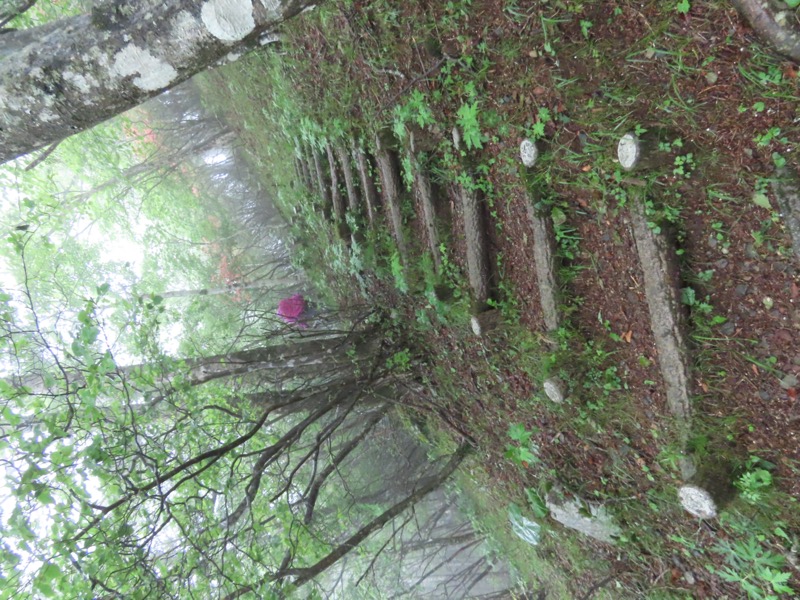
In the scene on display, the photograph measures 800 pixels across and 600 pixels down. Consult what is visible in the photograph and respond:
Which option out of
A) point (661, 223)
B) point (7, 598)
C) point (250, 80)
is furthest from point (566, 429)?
point (250, 80)

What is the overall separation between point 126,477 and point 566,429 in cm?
274

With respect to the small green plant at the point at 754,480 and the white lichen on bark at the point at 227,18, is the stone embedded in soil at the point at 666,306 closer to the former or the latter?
the small green plant at the point at 754,480

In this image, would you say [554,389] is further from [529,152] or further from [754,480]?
[529,152]

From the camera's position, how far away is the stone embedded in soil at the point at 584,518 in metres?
2.86

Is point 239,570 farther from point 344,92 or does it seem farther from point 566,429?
point 344,92

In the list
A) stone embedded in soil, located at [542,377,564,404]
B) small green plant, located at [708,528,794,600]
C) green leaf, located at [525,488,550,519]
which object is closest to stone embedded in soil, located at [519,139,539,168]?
stone embedded in soil, located at [542,377,564,404]

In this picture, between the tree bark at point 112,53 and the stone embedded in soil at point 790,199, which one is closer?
the stone embedded in soil at point 790,199

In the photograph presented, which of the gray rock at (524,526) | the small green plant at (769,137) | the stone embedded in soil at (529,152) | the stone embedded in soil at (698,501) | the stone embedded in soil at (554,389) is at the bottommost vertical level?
the gray rock at (524,526)

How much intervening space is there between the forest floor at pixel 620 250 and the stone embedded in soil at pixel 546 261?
6cm

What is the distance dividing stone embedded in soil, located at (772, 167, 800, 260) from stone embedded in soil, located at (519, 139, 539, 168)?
102cm

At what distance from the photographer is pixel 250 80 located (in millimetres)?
6281

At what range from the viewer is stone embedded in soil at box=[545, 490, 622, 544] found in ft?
9.39

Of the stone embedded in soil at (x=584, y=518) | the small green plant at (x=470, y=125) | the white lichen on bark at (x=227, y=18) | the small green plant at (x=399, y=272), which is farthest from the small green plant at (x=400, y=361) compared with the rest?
the white lichen on bark at (x=227, y=18)

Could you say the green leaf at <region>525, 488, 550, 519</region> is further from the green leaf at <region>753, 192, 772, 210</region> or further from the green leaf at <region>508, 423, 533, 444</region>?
the green leaf at <region>753, 192, 772, 210</region>
